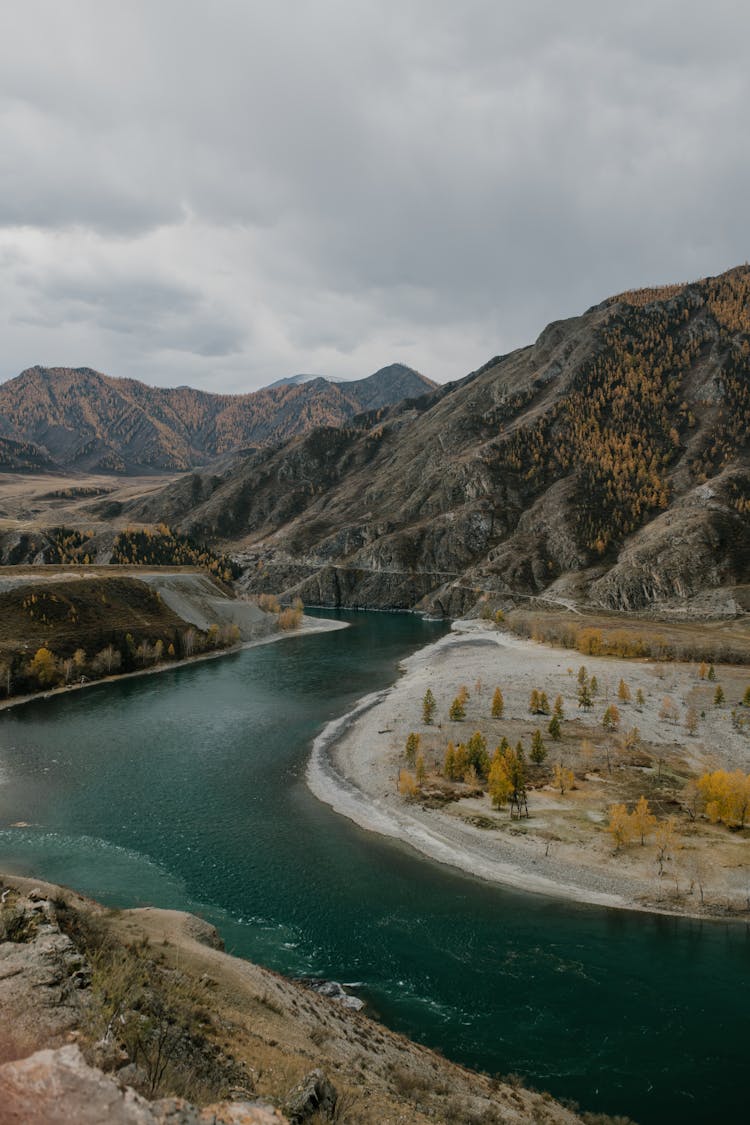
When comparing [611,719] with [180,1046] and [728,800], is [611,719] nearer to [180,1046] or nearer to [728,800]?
[728,800]

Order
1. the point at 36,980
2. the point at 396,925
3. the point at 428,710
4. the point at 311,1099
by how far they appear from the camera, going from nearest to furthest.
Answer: the point at 311,1099
the point at 36,980
the point at 396,925
the point at 428,710

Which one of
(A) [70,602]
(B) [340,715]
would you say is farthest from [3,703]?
(B) [340,715]

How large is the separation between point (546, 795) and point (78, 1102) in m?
57.7

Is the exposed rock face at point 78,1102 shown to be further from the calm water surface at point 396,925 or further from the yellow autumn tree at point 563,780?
the yellow autumn tree at point 563,780

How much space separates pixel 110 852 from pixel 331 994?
29.0m

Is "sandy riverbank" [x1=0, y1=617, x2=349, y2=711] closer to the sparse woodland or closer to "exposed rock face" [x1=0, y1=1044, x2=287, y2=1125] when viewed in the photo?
the sparse woodland

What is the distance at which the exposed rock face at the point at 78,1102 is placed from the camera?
13.3m

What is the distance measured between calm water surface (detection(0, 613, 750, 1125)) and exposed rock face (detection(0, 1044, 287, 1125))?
2298cm

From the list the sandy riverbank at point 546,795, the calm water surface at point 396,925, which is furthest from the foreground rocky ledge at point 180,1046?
the sandy riverbank at point 546,795

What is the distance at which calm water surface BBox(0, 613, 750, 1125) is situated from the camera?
32.1 meters

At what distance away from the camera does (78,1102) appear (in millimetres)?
13883

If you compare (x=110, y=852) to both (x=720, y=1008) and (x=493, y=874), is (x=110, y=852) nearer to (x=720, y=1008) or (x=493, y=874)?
(x=493, y=874)

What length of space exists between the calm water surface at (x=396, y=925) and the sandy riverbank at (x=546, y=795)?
2.59 m

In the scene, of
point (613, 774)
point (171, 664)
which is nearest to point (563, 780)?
point (613, 774)
